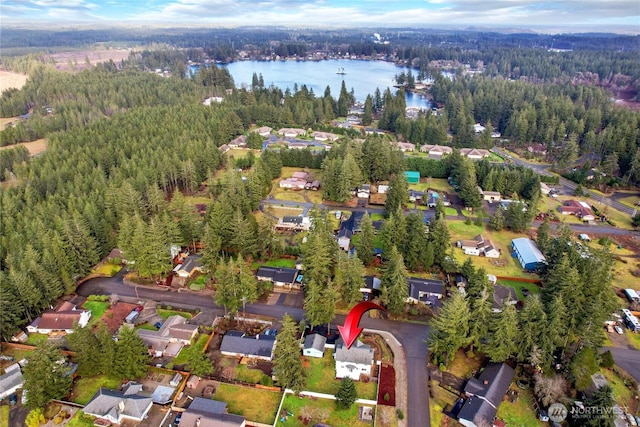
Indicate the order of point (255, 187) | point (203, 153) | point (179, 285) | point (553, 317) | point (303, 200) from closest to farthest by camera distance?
point (553, 317), point (179, 285), point (255, 187), point (303, 200), point (203, 153)

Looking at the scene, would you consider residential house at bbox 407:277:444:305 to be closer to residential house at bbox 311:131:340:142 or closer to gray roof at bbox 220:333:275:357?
gray roof at bbox 220:333:275:357

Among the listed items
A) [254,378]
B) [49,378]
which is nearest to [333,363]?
[254,378]

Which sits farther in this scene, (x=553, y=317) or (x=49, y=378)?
(x=553, y=317)

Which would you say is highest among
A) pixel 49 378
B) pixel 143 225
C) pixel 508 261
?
pixel 143 225

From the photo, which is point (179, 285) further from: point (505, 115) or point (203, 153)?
point (505, 115)

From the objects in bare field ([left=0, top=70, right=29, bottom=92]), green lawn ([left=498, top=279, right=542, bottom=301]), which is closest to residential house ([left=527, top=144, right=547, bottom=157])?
green lawn ([left=498, top=279, right=542, bottom=301])

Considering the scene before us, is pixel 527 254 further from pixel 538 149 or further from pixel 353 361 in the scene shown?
pixel 538 149
